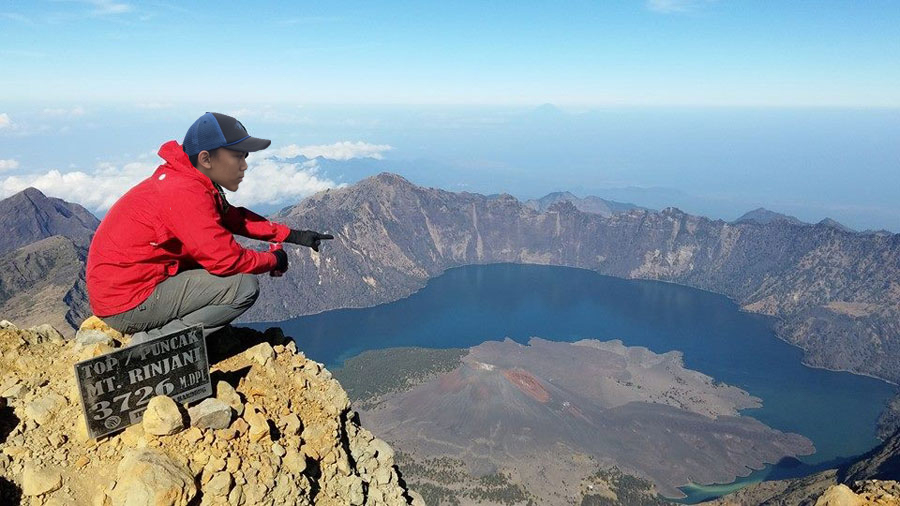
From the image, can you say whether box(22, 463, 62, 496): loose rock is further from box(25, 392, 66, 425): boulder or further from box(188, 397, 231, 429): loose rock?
box(188, 397, 231, 429): loose rock

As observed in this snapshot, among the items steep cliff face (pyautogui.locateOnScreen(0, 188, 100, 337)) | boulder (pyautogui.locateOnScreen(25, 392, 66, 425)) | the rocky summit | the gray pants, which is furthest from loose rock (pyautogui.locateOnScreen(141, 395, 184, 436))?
steep cliff face (pyautogui.locateOnScreen(0, 188, 100, 337))

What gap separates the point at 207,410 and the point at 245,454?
0.83 meters

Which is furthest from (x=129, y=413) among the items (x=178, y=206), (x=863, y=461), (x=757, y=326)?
(x=757, y=326)

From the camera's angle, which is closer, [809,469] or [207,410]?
[207,410]

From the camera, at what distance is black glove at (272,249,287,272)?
26.4ft

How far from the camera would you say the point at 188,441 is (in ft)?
22.4

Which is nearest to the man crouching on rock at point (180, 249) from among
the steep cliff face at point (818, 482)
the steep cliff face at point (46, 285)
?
the steep cliff face at point (818, 482)

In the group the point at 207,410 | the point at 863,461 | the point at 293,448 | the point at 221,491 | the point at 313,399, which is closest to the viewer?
the point at 221,491

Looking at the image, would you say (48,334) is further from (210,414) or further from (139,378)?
(210,414)

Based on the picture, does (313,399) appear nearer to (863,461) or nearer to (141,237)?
(141,237)

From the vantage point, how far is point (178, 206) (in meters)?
6.72

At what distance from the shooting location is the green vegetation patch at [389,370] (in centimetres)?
10619

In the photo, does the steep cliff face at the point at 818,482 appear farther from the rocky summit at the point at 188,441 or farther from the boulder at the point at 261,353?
the boulder at the point at 261,353

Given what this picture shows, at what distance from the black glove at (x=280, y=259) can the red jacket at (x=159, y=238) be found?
0.58m
